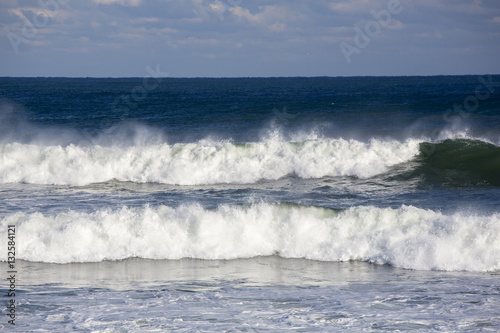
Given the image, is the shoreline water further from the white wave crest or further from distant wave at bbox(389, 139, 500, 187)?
distant wave at bbox(389, 139, 500, 187)

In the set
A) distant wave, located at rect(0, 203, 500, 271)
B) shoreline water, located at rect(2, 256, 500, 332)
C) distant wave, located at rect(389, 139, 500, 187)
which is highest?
distant wave, located at rect(389, 139, 500, 187)

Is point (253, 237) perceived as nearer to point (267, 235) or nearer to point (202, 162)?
point (267, 235)

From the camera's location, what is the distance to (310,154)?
60.1 ft

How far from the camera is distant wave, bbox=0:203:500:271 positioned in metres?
10.0

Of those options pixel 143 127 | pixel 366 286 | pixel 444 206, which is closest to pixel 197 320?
pixel 366 286

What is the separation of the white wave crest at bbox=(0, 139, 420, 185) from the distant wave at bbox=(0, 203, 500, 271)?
18.2 feet

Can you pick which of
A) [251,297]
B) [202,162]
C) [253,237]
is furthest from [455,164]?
[251,297]

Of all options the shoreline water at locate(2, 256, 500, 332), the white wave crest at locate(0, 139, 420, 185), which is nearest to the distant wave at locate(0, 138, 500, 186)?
the white wave crest at locate(0, 139, 420, 185)

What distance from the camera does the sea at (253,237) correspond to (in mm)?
7410

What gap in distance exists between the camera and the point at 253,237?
11.1 meters

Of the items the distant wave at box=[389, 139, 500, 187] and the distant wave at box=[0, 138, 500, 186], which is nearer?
the distant wave at box=[389, 139, 500, 187]

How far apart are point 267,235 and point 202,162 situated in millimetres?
Answer: 7515

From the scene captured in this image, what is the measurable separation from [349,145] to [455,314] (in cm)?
1164

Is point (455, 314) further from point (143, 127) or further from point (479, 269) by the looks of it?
point (143, 127)
